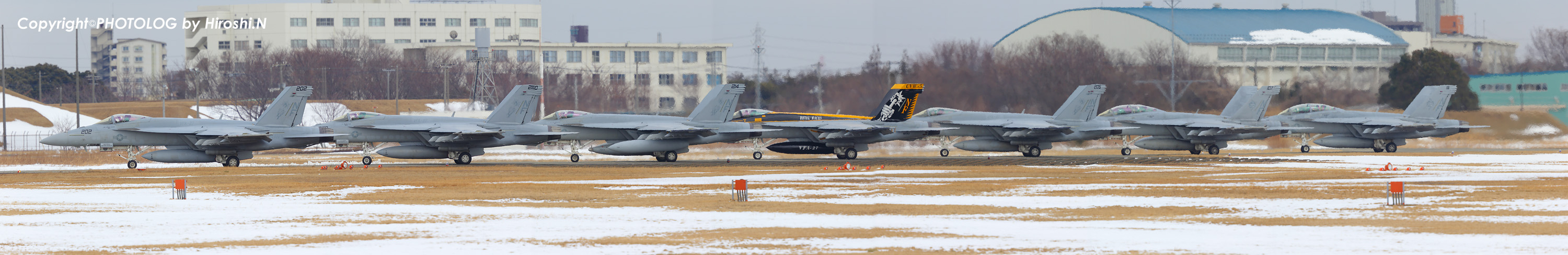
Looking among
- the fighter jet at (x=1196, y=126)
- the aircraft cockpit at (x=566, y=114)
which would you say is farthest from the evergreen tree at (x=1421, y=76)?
the aircraft cockpit at (x=566, y=114)

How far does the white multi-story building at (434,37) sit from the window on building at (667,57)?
0.06 metres

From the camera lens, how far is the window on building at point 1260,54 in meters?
A: 86.4

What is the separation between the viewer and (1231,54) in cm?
8569

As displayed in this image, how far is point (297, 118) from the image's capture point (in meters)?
38.1

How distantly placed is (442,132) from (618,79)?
71089 mm

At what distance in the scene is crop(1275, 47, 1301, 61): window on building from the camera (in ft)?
288

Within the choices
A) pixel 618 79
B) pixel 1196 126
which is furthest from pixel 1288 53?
pixel 618 79

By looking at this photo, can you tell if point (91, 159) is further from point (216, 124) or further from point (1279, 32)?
point (1279, 32)

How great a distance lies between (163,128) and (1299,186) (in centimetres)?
2880

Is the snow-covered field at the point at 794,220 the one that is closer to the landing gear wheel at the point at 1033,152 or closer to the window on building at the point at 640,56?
the landing gear wheel at the point at 1033,152

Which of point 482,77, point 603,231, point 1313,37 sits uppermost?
point 1313,37

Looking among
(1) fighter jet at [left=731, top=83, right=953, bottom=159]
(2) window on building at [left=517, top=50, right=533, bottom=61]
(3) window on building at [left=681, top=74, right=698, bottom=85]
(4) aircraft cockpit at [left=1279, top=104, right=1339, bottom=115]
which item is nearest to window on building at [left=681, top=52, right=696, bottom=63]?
(3) window on building at [left=681, top=74, right=698, bottom=85]

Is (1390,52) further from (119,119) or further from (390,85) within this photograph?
(119,119)

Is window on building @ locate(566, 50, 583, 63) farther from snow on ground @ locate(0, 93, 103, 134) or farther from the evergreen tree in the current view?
the evergreen tree
